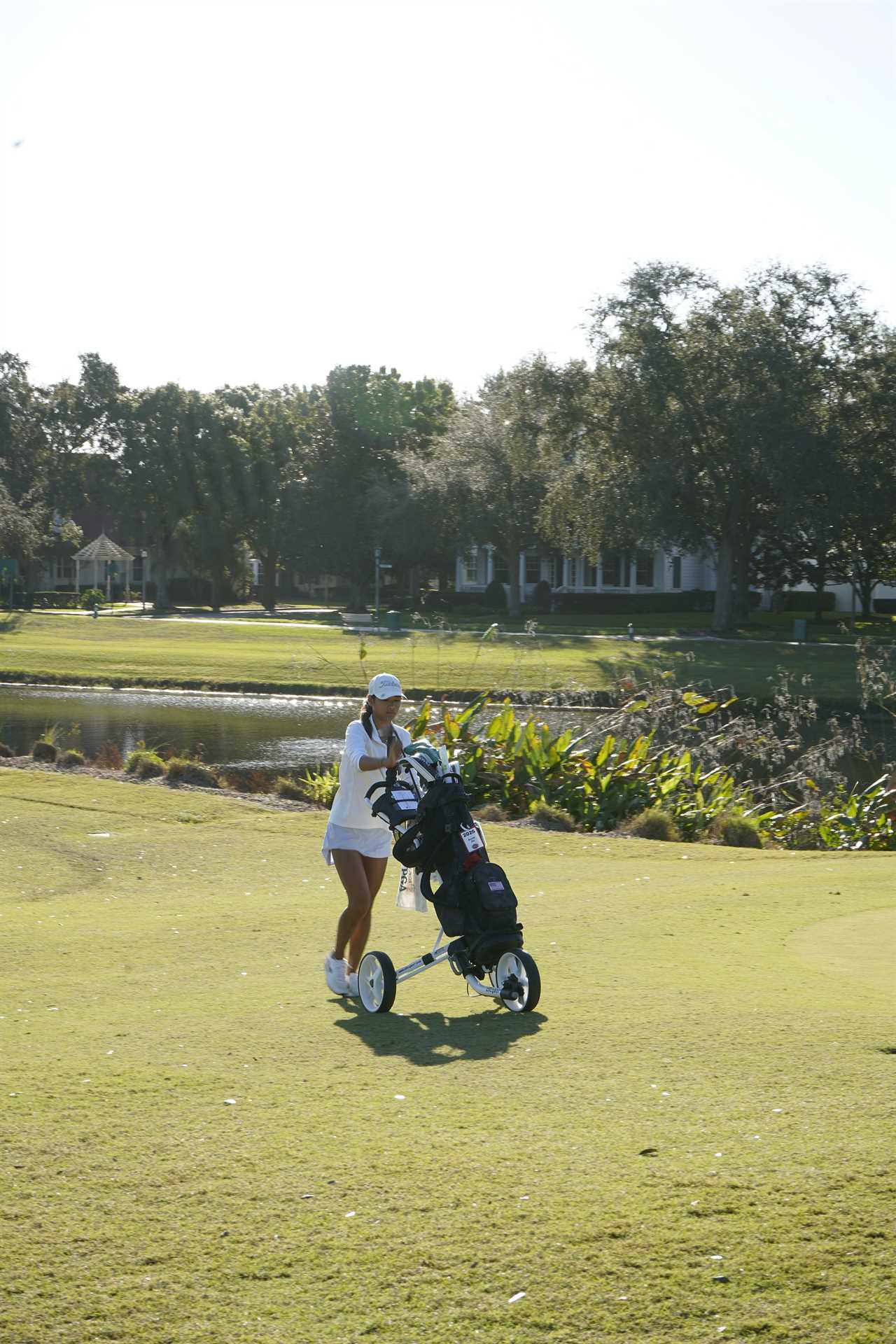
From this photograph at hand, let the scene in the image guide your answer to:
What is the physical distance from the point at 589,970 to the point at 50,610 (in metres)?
80.2

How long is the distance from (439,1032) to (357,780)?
1.49m

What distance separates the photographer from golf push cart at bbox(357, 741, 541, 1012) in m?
7.70

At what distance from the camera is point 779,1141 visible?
5.59 m

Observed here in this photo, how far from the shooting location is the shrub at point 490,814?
17.7m

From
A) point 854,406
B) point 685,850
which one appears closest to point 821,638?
point 854,406

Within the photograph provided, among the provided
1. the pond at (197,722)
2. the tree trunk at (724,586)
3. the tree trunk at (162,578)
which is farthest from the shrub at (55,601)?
the pond at (197,722)

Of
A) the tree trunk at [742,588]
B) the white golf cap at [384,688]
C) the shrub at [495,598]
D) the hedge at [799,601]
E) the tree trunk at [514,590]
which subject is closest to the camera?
the white golf cap at [384,688]

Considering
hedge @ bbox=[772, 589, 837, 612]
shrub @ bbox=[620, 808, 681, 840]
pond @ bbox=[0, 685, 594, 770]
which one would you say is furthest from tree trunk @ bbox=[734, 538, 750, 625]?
shrub @ bbox=[620, 808, 681, 840]

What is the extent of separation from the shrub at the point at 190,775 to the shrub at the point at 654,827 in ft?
22.0

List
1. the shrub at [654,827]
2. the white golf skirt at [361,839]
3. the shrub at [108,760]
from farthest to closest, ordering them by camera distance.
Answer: the shrub at [108,760] → the shrub at [654,827] → the white golf skirt at [361,839]

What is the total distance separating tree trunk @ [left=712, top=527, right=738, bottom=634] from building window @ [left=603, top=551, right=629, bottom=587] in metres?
22.5

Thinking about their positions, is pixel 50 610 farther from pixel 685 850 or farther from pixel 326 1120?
pixel 326 1120

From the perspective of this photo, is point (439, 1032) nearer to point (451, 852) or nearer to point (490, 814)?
point (451, 852)

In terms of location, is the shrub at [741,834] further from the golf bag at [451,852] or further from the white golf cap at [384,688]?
the white golf cap at [384,688]
